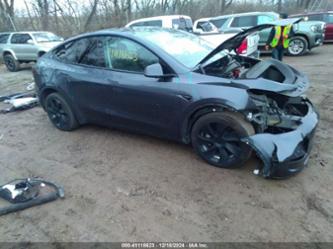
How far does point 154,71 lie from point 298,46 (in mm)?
9609

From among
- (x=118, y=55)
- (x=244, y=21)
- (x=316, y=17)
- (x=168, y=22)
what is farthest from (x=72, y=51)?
(x=316, y=17)

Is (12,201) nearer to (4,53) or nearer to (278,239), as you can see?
(278,239)

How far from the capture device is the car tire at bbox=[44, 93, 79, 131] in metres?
4.43

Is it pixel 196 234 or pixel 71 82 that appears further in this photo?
pixel 71 82

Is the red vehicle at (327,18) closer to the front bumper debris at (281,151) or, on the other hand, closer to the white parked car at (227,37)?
the white parked car at (227,37)

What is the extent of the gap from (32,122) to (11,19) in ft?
57.6

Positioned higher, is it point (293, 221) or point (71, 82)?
point (71, 82)

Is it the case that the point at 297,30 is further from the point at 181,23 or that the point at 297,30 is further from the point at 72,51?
the point at 72,51

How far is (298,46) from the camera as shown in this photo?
1085 cm

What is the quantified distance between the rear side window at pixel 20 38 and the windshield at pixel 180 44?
9.16 meters

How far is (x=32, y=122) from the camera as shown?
528cm

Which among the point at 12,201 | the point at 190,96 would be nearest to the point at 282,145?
the point at 190,96

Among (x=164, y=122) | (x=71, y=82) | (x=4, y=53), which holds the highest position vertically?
(x=71, y=82)

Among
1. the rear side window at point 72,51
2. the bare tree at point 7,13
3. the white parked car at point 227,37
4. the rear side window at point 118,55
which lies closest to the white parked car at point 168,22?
the white parked car at point 227,37
